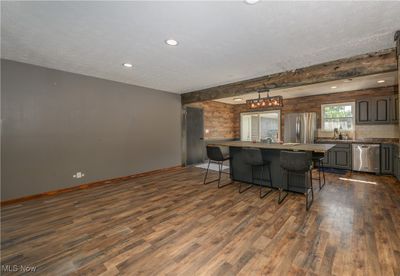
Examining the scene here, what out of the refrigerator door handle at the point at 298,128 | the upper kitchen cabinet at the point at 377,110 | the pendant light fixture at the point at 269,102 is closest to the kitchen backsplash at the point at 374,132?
the upper kitchen cabinet at the point at 377,110

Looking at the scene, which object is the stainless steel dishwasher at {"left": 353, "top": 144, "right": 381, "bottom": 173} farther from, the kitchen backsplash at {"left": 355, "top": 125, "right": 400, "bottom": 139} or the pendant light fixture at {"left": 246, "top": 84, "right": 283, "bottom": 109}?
the pendant light fixture at {"left": 246, "top": 84, "right": 283, "bottom": 109}

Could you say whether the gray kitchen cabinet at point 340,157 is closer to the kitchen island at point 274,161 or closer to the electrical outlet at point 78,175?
the kitchen island at point 274,161

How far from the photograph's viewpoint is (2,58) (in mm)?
3223

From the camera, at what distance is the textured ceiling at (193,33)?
1929 millimetres

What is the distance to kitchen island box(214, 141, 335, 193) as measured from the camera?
341 cm

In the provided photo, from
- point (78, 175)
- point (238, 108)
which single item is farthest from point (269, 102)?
point (238, 108)

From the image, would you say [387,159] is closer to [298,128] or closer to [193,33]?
[298,128]

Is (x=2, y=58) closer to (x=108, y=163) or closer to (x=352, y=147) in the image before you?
(x=108, y=163)

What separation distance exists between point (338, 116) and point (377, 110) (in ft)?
3.25

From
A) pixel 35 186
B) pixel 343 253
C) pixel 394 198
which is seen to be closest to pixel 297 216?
pixel 343 253

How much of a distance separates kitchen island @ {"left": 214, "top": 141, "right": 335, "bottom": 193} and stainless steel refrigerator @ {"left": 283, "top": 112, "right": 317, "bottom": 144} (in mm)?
2257

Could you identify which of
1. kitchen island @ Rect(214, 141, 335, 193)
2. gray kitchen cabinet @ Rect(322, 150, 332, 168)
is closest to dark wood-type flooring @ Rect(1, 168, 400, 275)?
kitchen island @ Rect(214, 141, 335, 193)

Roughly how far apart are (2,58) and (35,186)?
7.79 feet

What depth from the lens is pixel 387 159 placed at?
493cm
